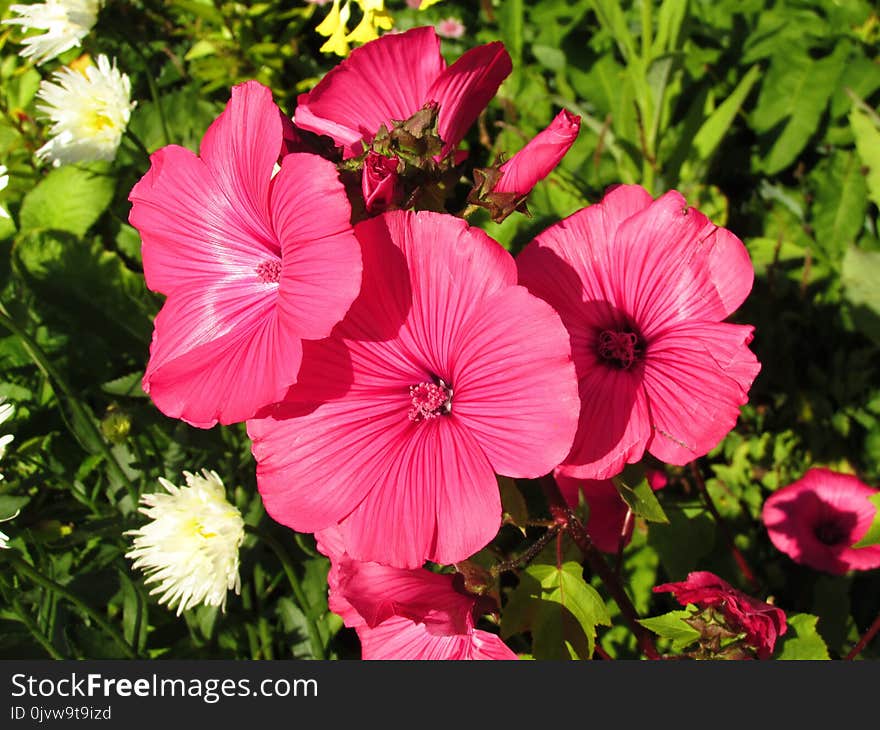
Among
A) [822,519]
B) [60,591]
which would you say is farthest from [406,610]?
[822,519]

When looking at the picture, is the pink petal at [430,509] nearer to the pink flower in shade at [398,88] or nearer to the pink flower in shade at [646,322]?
the pink flower in shade at [646,322]

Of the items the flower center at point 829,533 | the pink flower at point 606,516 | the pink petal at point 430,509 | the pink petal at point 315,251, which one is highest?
the pink petal at point 315,251

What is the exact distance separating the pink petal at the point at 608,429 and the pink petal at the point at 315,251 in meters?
0.40

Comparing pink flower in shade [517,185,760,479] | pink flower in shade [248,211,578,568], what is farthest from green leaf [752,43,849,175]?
pink flower in shade [248,211,578,568]

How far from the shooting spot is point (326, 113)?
4.06 feet

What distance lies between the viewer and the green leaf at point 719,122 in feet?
7.66

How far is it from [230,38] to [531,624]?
2203 mm

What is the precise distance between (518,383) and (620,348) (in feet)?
0.83

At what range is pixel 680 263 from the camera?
1.23 m

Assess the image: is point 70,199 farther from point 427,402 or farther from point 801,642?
point 801,642

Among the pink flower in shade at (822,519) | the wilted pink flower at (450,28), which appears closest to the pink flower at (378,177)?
the pink flower in shade at (822,519)

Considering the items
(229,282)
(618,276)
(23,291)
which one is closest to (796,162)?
(618,276)

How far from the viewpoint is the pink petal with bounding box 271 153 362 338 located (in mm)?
1006

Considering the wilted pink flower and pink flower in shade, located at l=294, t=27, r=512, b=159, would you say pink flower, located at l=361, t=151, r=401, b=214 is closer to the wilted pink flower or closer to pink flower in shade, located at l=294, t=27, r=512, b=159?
pink flower in shade, located at l=294, t=27, r=512, b=159
